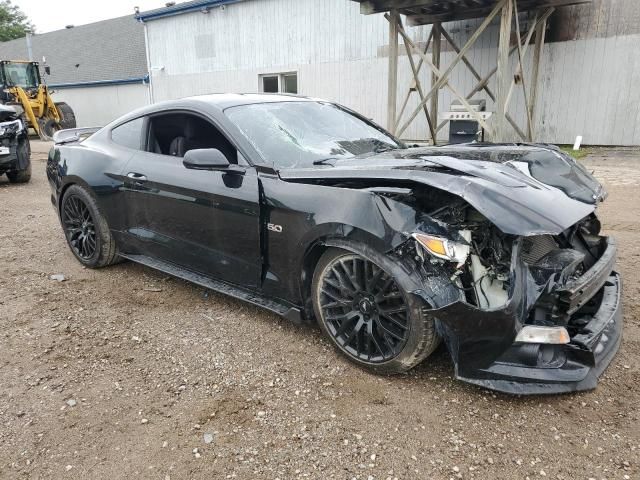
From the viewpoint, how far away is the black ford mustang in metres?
2.29

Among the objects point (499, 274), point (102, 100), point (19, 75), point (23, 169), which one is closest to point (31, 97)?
point (19, 75)

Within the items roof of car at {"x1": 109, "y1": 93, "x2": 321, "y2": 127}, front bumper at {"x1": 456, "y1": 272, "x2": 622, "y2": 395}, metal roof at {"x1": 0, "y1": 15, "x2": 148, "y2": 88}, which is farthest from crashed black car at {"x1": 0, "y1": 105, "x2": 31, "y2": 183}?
metal roof at {"x1": 0, "y1": 15, "x2": 148, "y2": 88}

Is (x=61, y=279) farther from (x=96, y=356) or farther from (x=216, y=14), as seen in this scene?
(x=216, y=14)

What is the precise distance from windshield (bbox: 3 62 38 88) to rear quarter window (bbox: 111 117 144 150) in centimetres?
1704

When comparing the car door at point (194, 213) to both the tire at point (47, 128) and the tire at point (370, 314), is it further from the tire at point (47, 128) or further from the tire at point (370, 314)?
the tire at point (47, 128)

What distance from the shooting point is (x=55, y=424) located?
2.38 m

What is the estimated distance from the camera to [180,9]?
57.3 feet

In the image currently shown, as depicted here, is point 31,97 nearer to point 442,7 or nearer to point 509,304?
point 442,7

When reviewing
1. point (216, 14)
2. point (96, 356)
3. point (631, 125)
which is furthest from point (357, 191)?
point (216, 14)

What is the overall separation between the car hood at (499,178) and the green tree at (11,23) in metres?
50.5

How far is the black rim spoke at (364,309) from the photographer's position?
2.53m

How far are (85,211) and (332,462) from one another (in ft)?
10.8

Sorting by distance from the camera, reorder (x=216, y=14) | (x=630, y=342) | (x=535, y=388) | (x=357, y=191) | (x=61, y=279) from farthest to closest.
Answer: (x=216, y=14), (x=61, y=279), (x=630, y=342), (x=357, y=191), (x=535, y=388)

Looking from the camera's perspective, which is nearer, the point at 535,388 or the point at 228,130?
the point at 535,388
